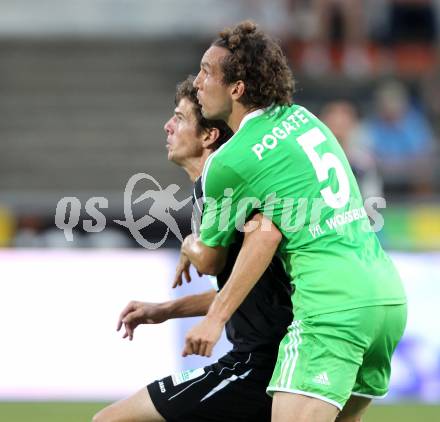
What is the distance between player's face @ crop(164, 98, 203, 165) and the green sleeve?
56 centimetres

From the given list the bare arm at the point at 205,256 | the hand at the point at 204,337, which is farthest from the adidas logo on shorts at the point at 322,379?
the bare arm at the point at 205,256

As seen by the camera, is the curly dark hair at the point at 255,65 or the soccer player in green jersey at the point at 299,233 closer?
the soccer player in green jersey at the point at 299,233

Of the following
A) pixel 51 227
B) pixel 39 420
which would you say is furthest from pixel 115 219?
pixel 39 420

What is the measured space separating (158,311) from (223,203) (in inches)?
30.7

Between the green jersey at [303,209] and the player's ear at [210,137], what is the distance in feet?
1.79

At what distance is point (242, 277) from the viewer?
410 centimetres

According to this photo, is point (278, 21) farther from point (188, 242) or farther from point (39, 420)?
point (188, 242)

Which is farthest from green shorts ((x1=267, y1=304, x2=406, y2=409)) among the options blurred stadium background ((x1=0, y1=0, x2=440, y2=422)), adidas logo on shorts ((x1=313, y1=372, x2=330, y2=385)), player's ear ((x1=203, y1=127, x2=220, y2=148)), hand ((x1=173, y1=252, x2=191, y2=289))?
blurred stadium background ((x1=0, y1=0, x2=440, y2=422))

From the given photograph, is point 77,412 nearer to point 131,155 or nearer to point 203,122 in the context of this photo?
point 203,122

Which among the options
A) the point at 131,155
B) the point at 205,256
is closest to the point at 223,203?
the point at 205,256

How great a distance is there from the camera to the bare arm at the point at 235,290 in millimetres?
4055

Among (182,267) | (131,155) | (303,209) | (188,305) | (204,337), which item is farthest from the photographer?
(131,155)

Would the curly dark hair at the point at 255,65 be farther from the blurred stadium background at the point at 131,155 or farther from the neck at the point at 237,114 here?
the blurred stadium background at the point at 131,155

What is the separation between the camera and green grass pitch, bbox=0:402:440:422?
25.3ft
